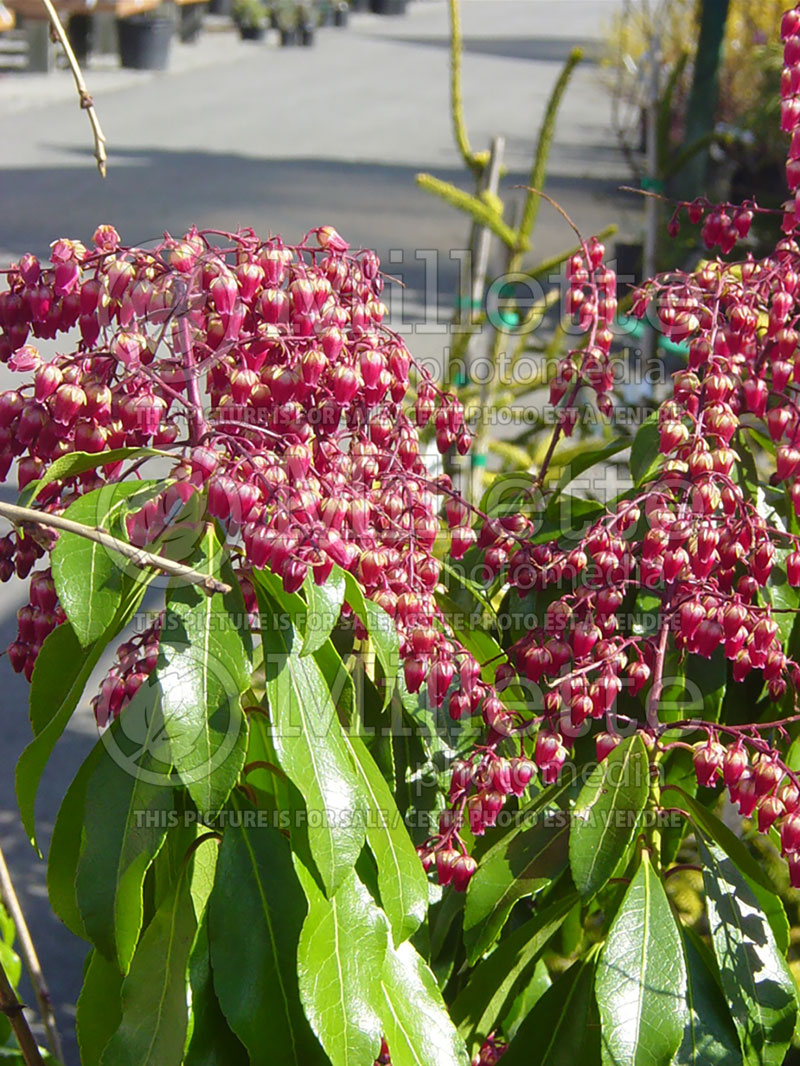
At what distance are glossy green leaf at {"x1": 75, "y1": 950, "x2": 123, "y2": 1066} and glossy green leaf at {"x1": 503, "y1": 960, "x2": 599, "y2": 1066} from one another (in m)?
0.38

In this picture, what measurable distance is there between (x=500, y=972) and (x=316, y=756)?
1.25 feet

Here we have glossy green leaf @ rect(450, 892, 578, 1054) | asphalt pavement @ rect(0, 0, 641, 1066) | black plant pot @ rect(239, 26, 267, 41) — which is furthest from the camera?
black plant pot @ rect(239, 26, 267, 41)

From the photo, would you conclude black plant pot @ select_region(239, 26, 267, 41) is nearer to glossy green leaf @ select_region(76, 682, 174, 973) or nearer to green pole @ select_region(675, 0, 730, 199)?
green pole @ select_region(675, 0, 730, 199)

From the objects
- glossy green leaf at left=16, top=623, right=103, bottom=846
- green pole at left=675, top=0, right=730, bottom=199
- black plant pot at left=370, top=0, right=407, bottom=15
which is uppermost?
black plant pot at left=370, top=0, right=407, bottom=15

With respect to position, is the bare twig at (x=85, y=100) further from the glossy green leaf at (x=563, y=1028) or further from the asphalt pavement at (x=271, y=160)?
the asphalt pavement at (x=271, y=160)

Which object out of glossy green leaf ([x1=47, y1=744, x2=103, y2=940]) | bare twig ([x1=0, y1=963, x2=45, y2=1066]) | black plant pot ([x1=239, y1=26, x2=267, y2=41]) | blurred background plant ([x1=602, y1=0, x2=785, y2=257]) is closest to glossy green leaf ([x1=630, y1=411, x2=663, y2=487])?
glossy green leaf ([x1=47, y1=744, x2=103, y2=940])

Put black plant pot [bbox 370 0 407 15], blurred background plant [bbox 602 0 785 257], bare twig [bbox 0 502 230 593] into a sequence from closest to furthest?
bare twig [bbox 0 502 230 593] → blurred background plant [bbox 602 0 785 257] → black plant pot [bbox 370 0 407 15]

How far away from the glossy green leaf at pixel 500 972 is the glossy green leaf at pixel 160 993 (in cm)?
31

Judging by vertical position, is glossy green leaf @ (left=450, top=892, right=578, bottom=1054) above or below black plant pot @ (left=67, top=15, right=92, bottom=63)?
below

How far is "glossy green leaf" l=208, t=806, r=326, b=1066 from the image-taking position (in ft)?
3.29

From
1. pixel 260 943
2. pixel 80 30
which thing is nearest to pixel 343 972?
pixel 260 943

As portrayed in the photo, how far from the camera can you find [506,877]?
1.09m

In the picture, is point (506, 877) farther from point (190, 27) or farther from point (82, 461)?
point (190, 27)

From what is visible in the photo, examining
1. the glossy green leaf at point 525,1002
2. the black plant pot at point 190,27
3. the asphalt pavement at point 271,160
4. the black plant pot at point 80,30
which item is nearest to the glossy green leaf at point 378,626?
the glossy green leaf at point 525,1002
